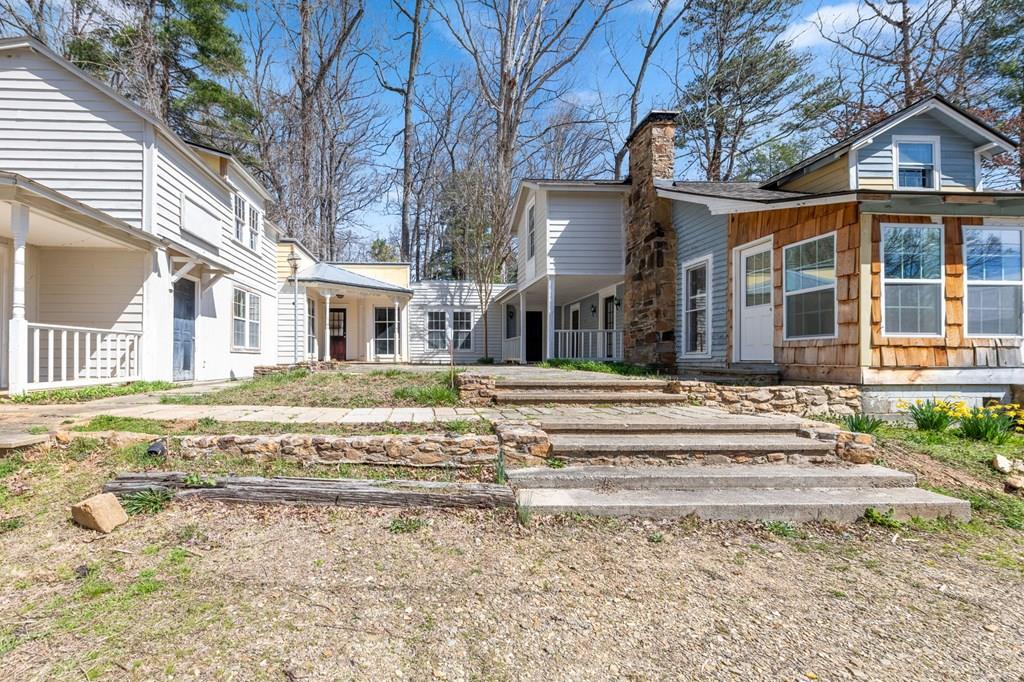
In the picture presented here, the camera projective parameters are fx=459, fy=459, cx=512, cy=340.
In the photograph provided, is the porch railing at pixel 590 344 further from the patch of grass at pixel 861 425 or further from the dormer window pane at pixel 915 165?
the patch of grass at pixel 861 425

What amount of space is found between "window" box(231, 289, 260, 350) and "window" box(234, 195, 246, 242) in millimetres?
1394

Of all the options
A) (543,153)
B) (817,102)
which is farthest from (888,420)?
(543,153)

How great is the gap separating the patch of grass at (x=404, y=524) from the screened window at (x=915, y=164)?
35.4ft

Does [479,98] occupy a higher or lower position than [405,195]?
higher

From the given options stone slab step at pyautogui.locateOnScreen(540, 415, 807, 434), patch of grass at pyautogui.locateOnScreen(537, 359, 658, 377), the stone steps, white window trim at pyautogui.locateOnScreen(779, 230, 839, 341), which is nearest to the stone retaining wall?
white window trim at pyautogui.locateOnScreen(779, 230, 839, 341)

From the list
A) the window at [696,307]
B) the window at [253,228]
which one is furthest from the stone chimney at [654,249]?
the window at [253,228]

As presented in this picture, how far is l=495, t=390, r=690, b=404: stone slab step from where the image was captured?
5789 mm

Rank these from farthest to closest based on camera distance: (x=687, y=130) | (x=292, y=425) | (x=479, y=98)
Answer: (x=479, y=98) < (x=687, y=130) < (x=292, y=425)

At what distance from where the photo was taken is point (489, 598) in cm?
223

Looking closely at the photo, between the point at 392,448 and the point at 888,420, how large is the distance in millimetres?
6495

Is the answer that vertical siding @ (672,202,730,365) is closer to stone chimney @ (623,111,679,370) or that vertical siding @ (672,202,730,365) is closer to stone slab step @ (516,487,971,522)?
stone chimney @ (623,111,679,370)

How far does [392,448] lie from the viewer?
12.1ft

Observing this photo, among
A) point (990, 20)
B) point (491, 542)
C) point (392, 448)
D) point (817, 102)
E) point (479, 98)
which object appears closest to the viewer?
point (491, 542)

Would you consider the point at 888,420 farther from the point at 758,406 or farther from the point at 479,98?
the point at 479,98
